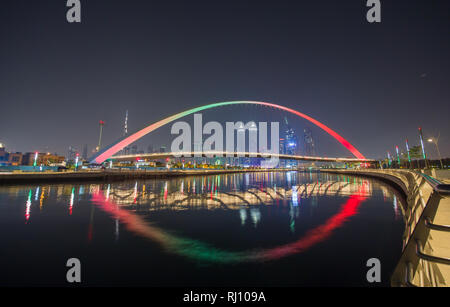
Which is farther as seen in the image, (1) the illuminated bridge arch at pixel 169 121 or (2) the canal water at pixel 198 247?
(1) the illuminated bridge arch at pixel 169 121

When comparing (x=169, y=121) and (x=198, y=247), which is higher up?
(x=169, y=121)

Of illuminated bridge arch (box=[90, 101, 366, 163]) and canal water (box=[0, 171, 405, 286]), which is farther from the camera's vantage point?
illuminated bridge arch (box=[90, 101, 366, 163])

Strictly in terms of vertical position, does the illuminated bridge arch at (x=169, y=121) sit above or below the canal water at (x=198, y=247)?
above

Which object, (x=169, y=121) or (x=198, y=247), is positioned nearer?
(x=198, y=247)

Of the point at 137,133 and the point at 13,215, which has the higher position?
the point at 137,133

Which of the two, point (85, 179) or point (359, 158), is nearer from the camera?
point (85, 179)

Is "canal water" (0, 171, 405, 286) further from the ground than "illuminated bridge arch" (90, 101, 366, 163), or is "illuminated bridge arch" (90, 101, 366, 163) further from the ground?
"illuminated bridge arch" (90, 101, 366, 163)

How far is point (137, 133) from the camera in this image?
55969 millimetres
